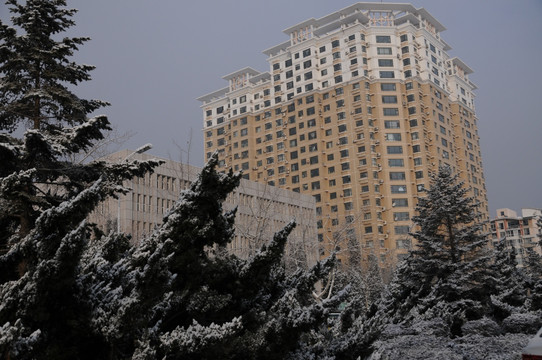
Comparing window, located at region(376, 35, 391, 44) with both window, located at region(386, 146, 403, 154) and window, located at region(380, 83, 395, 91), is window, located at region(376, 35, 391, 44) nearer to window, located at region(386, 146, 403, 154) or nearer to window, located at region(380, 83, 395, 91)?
window, located at region(380, 83, 395, 91)

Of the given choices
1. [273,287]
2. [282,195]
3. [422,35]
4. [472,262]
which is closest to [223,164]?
[282,195]

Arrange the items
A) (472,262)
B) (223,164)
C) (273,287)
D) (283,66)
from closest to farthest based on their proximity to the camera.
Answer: (273,287), (472,262), (283,66), (223,164)

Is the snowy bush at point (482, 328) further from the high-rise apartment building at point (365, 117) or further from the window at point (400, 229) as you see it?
the window at point (400, 229)

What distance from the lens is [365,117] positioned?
73.8 meters

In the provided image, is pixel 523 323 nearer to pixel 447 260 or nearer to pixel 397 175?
pixel 447 260

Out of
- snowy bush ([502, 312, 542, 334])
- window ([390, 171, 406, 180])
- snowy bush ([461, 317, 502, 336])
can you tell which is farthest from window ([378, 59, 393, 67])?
snowy bush ([461, 317, 502, 336])

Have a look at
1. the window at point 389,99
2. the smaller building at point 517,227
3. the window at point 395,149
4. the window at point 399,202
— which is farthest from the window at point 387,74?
the smaller building at point 517,227

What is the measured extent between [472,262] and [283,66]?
2679 inches

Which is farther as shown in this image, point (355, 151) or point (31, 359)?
point (355, 151)

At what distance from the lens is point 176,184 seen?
47.0 m

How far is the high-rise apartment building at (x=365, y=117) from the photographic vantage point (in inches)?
2854

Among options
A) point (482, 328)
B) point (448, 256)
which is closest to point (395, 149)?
point (448, 256)

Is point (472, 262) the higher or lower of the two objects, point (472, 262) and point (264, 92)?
the lower

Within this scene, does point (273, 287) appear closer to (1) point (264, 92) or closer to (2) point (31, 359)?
(2) point (31, 359)
